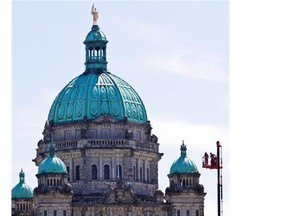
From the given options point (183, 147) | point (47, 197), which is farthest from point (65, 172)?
point (183, 147)

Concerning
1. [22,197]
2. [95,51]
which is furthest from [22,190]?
[95,51]

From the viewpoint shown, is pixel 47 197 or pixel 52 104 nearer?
pixel 47 197

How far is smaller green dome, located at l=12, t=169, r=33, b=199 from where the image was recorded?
121125 millimetres

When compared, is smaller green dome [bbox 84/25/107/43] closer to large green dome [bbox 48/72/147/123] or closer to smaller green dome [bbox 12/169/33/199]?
large green dome [bbox 48/72/147/123]

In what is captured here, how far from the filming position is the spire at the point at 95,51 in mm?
122250

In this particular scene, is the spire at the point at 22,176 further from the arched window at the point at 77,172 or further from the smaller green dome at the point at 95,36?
the smaller green dome at the point at 95,36

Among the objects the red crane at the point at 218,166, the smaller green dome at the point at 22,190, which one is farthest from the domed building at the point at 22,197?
the red crane at the point at 218,166

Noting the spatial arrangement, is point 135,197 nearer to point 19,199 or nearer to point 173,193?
point 173,193

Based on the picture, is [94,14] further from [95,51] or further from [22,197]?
[22,197]

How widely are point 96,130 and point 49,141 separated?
14.5 ft

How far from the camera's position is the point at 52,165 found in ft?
375

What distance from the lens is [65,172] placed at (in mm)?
114625

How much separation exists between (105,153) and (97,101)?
15.5 ft

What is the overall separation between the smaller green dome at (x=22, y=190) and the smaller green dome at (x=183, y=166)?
13.3 metres
